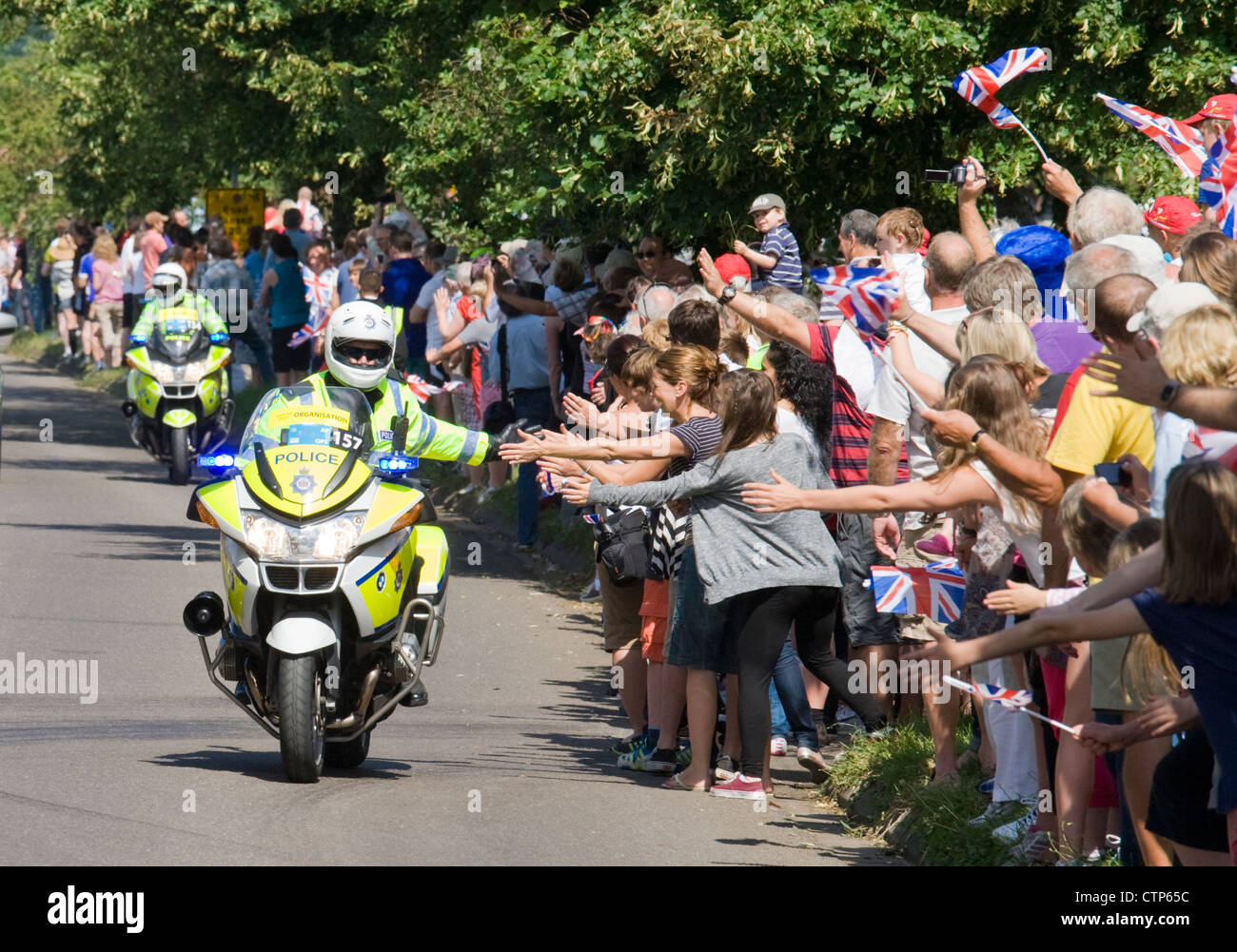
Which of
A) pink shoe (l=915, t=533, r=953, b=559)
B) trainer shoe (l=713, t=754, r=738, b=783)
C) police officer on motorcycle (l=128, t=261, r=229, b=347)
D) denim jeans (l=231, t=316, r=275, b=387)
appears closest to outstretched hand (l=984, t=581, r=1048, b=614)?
pink shoe (l=915, t=533, r=953, b=559)

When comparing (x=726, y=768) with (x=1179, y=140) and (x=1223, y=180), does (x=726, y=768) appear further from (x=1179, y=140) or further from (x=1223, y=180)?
(x=1179, y=140)

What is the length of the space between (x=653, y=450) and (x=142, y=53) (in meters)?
19.1

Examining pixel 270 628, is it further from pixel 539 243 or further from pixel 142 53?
pixel 142 53

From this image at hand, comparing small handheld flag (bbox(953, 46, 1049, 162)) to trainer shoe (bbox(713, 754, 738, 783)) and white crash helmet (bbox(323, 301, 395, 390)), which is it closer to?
white crash helmet (bbox(323, 301, 395, 390))

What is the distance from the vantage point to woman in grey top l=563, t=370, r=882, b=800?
7.96 metres

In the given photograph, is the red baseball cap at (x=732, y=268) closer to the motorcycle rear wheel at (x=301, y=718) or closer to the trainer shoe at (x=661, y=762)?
the trainer shoe at (x=661, y=762)

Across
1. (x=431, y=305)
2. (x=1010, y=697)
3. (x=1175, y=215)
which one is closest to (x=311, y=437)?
(x=1010, y=697)

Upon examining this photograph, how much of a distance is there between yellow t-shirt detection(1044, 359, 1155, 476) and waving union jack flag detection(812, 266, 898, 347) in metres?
1.00

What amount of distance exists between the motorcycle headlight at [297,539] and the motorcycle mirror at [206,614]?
0.45 m

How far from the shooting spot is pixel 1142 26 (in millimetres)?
12094

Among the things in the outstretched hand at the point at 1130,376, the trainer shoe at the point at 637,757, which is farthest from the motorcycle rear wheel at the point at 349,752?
the outstretched hand at the point at 1130,376

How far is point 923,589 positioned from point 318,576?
7.47ft

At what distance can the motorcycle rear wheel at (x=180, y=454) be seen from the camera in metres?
18.5
